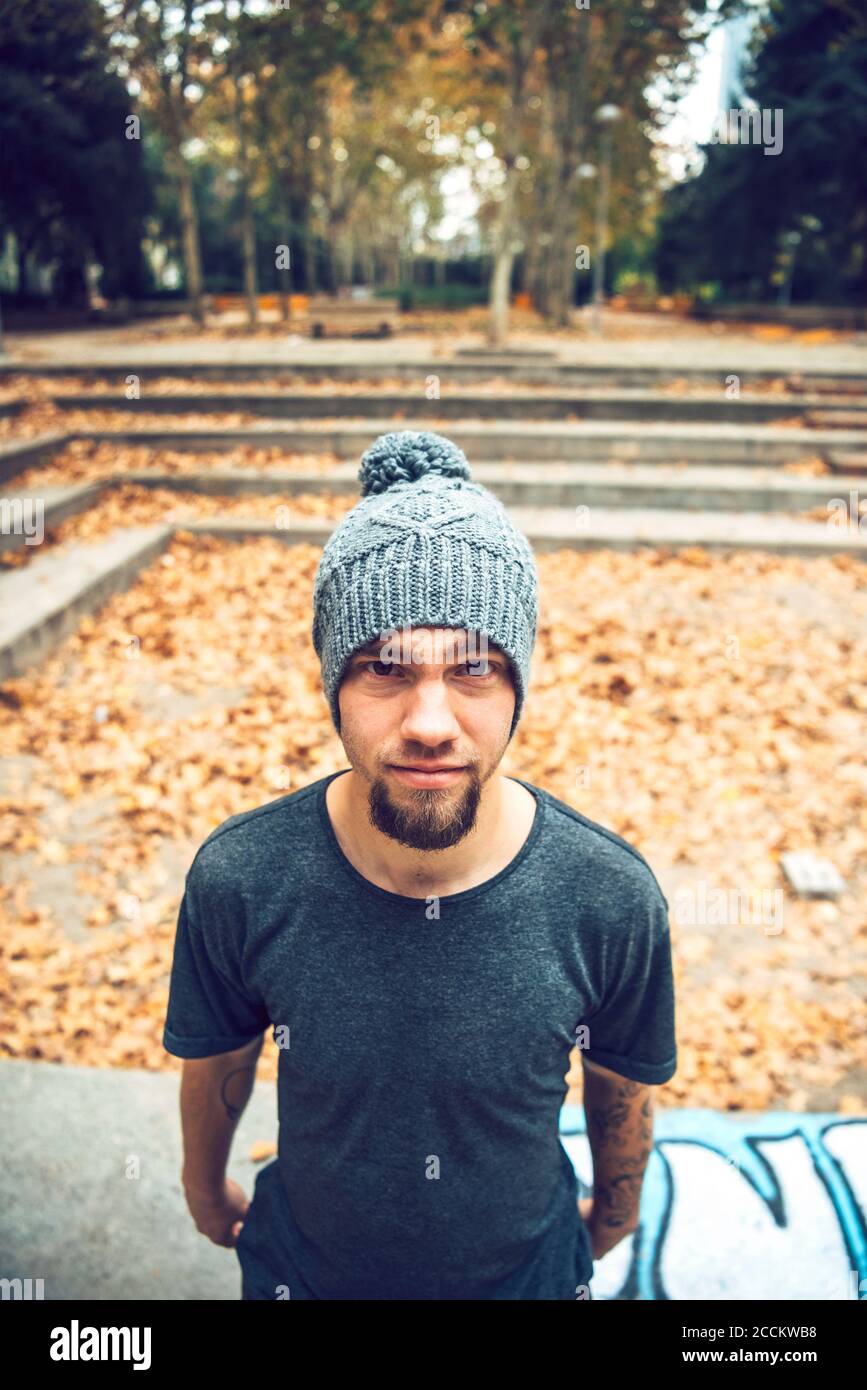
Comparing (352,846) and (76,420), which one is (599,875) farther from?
(76,420)

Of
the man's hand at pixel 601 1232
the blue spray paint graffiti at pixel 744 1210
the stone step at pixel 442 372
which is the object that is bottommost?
the blue spray paint graffiti at pixel 744 1210

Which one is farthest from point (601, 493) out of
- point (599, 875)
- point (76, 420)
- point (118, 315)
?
point (118, 315)

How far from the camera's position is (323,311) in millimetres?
19625

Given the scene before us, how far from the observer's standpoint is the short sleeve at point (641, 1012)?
1510 millimetres

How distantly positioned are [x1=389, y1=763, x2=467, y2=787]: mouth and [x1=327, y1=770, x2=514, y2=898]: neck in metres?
0.07

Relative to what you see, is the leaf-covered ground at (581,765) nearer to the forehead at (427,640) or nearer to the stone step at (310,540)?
the stone step at (310,540)

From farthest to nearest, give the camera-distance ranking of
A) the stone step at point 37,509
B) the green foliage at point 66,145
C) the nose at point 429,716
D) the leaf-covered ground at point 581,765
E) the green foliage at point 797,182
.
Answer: the green foliage at point 797,182 < the green foliage at point 66,145 < the stone step at point 37,509 < the leaf-covered ground at point 581,765 < the nose at point 429,716

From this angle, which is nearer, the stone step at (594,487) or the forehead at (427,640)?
the forehead at (427,640)

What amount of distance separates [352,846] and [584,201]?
36.3 m

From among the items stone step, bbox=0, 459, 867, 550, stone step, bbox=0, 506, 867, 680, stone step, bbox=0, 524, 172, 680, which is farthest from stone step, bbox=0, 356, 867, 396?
stone step, bbox=0, 524, 172, 680

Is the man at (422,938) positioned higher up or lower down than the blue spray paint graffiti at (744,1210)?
higher up

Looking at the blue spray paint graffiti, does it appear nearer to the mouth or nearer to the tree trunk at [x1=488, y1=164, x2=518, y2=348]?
the mouth

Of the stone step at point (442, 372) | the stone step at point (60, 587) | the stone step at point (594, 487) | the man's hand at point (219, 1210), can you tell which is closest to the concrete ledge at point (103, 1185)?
the man's hand at point (219, 1210)
